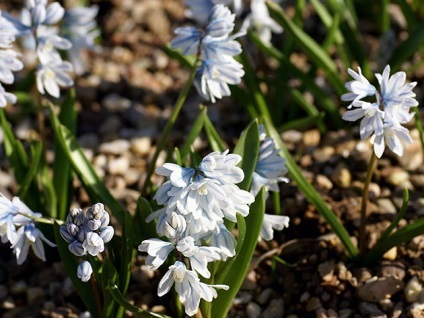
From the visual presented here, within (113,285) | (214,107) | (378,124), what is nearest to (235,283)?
(113,285)

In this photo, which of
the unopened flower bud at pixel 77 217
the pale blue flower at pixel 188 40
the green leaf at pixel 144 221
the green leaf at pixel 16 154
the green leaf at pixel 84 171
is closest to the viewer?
the unopened flower bud at pixel 77 217

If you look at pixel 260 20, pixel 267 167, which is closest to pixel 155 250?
pixel 267 167

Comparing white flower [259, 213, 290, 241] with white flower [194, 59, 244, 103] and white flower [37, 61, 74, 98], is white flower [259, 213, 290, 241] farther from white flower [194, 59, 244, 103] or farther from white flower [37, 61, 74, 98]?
white flower [37, 61, 74, 98]

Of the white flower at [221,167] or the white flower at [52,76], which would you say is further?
the white flower at [52,76]

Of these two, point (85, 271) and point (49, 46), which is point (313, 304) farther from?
point (49, 46)

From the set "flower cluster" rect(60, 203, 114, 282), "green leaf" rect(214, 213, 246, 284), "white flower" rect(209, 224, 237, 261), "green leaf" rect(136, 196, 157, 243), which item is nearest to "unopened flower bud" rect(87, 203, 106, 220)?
"flower cluster" rect(60, 203, 114, 282)

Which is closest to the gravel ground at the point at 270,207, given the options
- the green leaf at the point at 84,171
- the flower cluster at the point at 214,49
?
the green leaf at the point at 84,171

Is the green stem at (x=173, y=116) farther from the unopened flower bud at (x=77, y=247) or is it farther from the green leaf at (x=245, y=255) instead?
the unopened flower bud at (x=77, y=247)
